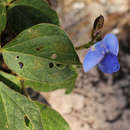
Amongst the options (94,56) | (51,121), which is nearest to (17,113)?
(51,121)

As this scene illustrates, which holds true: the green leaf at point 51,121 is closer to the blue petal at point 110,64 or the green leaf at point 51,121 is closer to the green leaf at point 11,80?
the green leaf at point 11,80

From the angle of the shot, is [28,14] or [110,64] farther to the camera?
[28,14]

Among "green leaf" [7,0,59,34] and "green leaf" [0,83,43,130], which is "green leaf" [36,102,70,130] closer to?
"green leaf" [0,83,43,130]

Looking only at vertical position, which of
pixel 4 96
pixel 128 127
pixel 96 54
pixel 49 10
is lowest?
pixel 128 127

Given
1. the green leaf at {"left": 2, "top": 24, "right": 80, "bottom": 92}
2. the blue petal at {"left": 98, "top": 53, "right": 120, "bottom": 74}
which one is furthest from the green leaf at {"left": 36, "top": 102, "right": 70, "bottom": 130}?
the blue petal at {"left": 98, "top": 53, "right": 120, "bottom": 74}

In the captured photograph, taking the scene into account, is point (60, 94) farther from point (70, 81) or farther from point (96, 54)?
point (96, 54)

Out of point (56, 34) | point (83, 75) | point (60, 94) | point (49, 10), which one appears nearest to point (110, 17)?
point (83, 75)

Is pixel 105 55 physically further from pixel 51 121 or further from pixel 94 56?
pixel 51 121
